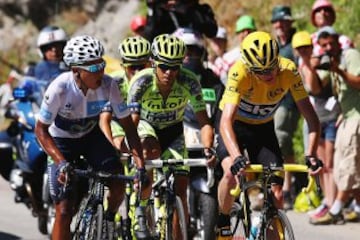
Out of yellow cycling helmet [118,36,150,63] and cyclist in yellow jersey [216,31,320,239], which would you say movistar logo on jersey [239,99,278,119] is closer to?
cyclist in yellow jersey [216,31,320,239]

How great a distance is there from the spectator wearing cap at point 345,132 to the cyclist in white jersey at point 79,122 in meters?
3.25

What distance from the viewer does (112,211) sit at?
8.79 meters

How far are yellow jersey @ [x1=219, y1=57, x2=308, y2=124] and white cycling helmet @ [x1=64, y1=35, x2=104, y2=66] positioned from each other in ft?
3.40

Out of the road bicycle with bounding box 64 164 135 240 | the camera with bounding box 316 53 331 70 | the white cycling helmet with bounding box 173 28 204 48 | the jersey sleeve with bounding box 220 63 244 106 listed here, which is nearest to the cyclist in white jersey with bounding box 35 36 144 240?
the road bicycle with bounding box 64 164 135 240

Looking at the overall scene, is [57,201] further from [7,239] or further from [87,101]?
[7,239]

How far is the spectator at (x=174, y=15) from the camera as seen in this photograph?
43.5ft

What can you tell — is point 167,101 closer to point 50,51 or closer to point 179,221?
point 179,221

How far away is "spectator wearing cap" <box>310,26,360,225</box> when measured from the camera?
11398 millimetres

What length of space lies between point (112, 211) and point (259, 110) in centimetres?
140

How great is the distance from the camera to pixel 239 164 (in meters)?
8.14

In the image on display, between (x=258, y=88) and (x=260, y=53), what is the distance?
1.43 ft

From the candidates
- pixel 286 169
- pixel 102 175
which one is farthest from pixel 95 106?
pixel 286 169

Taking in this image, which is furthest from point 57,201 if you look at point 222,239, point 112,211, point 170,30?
point 170,30

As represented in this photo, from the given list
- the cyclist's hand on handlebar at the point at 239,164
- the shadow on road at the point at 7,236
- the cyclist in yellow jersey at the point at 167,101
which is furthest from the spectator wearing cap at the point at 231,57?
the cyclist's hand on handlebar at the point at 239,164
